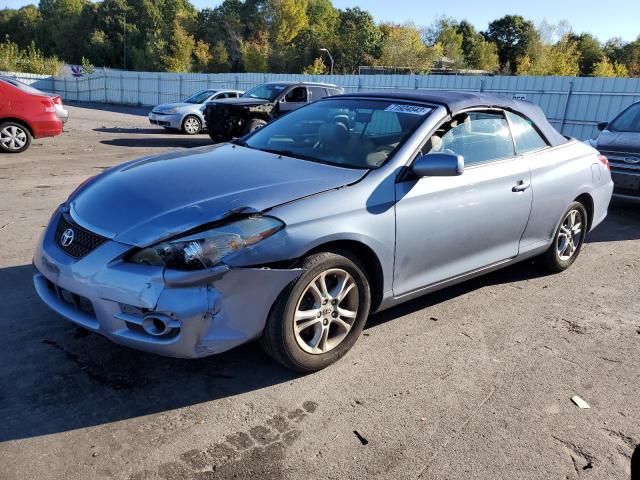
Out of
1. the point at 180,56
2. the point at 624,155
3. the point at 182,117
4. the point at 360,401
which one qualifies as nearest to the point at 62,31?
the point at 180,56

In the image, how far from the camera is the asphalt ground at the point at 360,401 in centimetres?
253

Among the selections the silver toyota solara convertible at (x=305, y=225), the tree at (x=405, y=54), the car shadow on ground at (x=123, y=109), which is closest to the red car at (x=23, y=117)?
the silver toyota solara convertible at (x=305, y=225)

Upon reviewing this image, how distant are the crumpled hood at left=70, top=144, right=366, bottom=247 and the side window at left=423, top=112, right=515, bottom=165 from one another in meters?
0.79

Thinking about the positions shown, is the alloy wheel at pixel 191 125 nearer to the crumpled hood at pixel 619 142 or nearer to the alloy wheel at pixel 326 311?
the crumpled hood at pixel 619 142

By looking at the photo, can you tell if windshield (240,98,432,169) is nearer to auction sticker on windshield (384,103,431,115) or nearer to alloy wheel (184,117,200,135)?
auction sticker on windshield (384,103,431,115)

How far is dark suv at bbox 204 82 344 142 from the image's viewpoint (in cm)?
1316

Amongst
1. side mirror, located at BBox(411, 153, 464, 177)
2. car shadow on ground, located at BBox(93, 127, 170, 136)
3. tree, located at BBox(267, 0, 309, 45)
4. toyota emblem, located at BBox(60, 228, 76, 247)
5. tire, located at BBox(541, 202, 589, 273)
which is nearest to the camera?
toyota emblem, located at BBox(60, 228, 76, 247)

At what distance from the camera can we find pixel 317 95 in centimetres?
1459

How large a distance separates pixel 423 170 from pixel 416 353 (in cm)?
121

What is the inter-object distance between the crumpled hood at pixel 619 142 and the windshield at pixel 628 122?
26 cm

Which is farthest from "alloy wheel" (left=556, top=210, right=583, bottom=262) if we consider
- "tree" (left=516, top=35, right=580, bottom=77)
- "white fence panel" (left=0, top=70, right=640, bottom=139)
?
"tree" (left=516, top=35, right=580, bottom=77)

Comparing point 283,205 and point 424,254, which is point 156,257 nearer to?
point 283,205

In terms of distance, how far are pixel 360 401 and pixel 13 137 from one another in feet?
35.7

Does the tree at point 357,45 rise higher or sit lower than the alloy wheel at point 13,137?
higher
